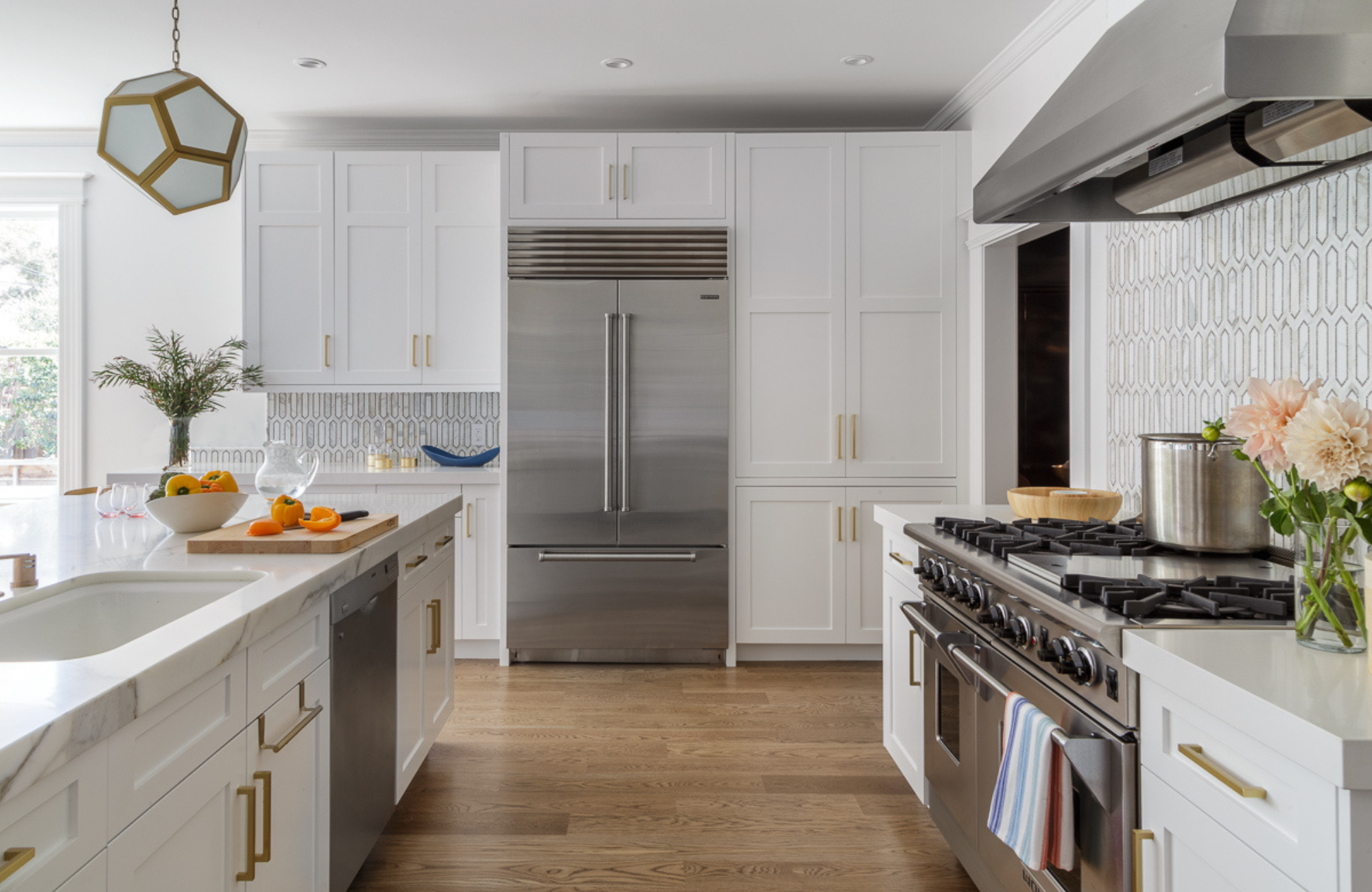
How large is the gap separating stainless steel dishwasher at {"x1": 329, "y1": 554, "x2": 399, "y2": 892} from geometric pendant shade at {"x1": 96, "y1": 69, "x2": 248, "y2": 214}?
108 cm

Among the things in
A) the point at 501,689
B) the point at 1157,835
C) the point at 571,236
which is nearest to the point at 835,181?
the point at 571,236

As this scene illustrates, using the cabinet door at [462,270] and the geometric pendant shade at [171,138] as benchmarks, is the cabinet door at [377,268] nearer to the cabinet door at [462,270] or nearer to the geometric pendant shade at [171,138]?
the cabinet door at [462,270]

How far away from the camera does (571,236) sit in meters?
3.97

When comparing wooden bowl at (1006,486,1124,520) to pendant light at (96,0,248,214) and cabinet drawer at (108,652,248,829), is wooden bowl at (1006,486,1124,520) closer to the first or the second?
cabinet drawer at (108,652,248,829)

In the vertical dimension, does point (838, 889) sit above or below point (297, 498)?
below

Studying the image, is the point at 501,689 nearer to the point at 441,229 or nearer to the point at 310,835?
the point at 310,835

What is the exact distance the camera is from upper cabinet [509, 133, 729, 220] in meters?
3.99

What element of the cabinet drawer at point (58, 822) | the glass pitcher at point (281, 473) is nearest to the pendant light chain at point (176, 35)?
the glass pitcher at point (281, 473)

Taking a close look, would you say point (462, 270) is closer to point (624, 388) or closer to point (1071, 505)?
point (624, 388)

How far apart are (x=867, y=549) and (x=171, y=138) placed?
3.18 metres

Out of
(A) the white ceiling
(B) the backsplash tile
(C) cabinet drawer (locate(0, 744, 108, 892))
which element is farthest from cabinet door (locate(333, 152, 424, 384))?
(C) cabinet drawer (locate(0, 744, 108, 892))

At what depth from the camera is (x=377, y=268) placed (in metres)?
4.29

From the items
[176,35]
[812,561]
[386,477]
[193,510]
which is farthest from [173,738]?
[812,561]

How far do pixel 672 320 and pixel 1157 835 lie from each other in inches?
121
